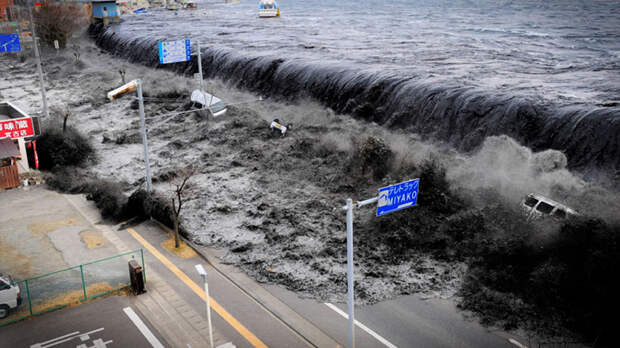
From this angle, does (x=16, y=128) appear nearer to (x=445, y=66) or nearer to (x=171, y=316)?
(x=171, y=316)

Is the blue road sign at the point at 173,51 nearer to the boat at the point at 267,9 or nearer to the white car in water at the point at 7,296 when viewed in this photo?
the white car in water at the point at 7,296

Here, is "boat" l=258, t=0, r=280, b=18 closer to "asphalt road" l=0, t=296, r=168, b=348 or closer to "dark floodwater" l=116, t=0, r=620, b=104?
"dark floodwater" l=116, t=0, r=620, b=104

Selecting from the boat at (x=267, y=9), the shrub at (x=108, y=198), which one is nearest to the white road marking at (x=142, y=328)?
the shrub at (x=108, y=198)

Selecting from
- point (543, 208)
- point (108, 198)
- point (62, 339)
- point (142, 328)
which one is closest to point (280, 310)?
point (142, 328)

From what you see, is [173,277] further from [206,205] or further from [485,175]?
[485,175]

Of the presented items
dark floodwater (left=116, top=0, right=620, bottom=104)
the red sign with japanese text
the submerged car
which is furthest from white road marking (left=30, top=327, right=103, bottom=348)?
dark floodwater (left=116, top=0, right=620, bottom=104)

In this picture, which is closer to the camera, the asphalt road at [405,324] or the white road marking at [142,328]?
the white road marking at [142,328]
